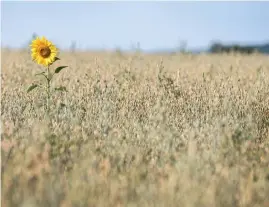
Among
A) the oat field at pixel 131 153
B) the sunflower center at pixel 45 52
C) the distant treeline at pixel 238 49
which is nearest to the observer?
the oat field at pixel 131 153

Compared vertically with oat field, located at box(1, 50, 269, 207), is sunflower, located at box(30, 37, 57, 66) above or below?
above

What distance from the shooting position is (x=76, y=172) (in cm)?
286

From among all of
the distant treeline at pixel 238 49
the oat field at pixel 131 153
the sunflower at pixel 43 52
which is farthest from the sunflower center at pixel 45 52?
the distant treeline at pixel 238 49

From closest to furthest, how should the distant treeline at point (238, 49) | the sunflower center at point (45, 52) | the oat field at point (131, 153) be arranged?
the oat field at point (131, 153), the sunflower center at point (45, 52), the distant treeline at point (238, 49)

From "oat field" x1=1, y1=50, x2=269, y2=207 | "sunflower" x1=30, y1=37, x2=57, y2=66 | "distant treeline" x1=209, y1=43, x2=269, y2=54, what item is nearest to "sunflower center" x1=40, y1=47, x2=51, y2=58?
"sunflower" x1=30, y1=37, x2=57, y2=66

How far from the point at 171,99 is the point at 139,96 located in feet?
1.37

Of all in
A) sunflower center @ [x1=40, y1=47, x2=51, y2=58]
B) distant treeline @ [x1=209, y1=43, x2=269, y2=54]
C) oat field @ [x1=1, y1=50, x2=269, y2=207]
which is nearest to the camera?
oat field @ [x1=1, y1=50, x2=269, y2=207]

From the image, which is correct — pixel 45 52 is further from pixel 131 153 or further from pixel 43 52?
pixel 131 153

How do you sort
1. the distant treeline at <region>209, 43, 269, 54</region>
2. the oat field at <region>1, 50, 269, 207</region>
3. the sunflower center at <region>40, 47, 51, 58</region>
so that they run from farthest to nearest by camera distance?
the distant treeline at <region>209, 43, 269, 54</region>
the sunflower center at <region>40, 47, 51, 58</region>
the oat field at <region>1, 50, 269, 207</region>

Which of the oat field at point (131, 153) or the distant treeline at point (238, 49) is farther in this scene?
the distant treeline at point (238, 49)

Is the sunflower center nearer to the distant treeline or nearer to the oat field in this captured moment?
the oat field

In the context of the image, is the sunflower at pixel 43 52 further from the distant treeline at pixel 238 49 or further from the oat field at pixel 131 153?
the distant treeline at pixel 238 49

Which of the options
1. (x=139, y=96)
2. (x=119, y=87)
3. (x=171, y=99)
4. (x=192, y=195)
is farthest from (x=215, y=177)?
(x=119, y=87)

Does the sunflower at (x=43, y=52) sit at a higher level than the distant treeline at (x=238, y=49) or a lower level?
higher
